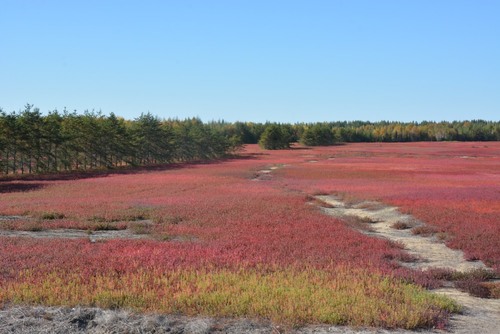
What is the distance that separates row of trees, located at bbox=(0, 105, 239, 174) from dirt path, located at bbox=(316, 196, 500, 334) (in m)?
38.8

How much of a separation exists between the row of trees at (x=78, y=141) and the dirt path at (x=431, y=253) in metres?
38.8

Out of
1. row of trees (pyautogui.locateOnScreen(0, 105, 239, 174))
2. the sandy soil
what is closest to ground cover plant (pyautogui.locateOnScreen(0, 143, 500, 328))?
the sandy soil

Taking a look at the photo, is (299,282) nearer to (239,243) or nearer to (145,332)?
(145,332)

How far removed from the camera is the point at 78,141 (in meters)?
67.2

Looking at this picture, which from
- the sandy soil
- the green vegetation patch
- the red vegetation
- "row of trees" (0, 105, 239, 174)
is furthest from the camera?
"row of trees" (0, 105, 239, 174)

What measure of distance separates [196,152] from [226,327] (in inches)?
3974

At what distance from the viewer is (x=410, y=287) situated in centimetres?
1095

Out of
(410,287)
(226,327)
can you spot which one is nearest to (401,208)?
(410,287)

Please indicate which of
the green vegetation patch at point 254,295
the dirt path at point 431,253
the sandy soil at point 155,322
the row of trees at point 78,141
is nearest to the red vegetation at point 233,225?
the dirt path at point 431,253

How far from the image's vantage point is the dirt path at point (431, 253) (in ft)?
29.5

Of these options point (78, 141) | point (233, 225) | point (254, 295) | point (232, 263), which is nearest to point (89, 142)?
point (78, 141)

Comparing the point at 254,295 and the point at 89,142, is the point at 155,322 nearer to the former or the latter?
the point at 254,295

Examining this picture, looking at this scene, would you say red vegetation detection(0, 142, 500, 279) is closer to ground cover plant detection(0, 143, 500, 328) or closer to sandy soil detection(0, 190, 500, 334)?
ground cover plant detection(0, 143, 500, 328)

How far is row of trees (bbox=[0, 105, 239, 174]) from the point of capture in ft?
186
